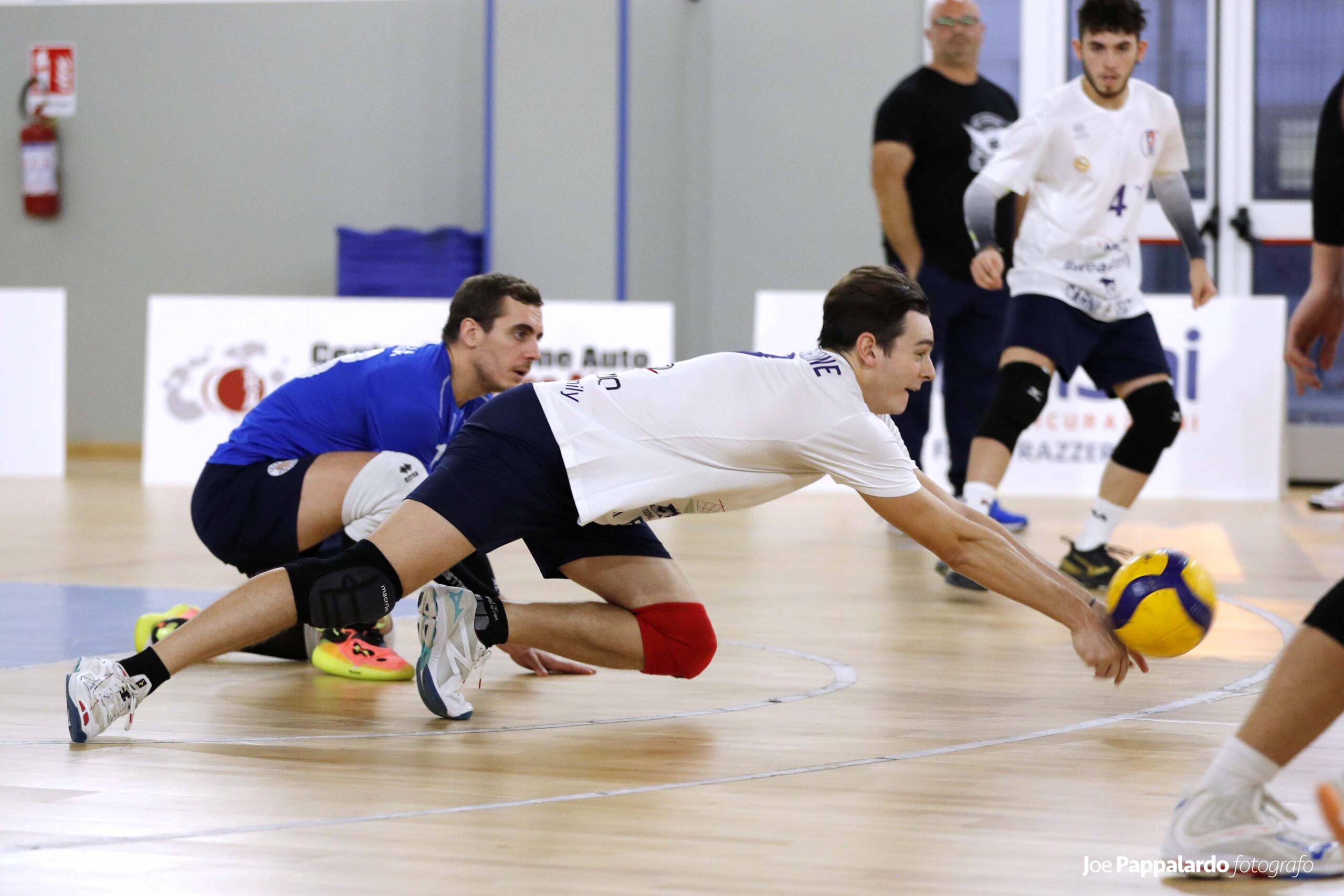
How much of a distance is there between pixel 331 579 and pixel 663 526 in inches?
180

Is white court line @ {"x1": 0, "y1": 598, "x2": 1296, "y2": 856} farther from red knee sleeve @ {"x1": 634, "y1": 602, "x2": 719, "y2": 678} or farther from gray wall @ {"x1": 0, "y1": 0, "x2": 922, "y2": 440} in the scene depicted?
gray wall @ {"x1": 0, "y1": 0, "x2": 922, "y2": 440}

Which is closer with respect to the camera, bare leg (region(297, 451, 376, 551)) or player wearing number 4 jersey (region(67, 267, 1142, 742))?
player wearing number 4 jersey (region(67, 267, 1142, 742))

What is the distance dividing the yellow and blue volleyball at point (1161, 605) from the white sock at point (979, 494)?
1937 millimetres

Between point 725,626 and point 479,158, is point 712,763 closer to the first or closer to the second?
point 725,626

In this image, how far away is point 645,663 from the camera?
3631 mm

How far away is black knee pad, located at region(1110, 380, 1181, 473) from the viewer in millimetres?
5543

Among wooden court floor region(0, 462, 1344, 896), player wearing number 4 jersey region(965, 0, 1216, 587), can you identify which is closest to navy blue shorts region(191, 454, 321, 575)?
wooden court floor region(0, 462, 1344, 896)

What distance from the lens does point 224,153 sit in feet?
38.7

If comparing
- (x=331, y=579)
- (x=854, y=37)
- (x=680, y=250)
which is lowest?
(x=331, y=579)

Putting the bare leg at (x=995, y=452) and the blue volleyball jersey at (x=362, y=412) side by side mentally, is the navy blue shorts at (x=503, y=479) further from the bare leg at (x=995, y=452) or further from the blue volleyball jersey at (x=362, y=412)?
the bare leg at (x=995, y=452)

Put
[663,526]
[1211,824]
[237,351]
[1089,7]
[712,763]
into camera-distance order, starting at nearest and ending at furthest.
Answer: [1211,824] → [712,763] → [1089,7] → [663,526] → [237,351]

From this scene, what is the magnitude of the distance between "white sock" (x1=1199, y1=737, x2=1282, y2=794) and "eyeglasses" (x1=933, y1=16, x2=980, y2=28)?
214 inches

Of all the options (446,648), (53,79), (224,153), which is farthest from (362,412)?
(53,79)

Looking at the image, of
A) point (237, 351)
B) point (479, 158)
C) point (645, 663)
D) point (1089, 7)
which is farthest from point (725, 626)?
point (479, 158)
